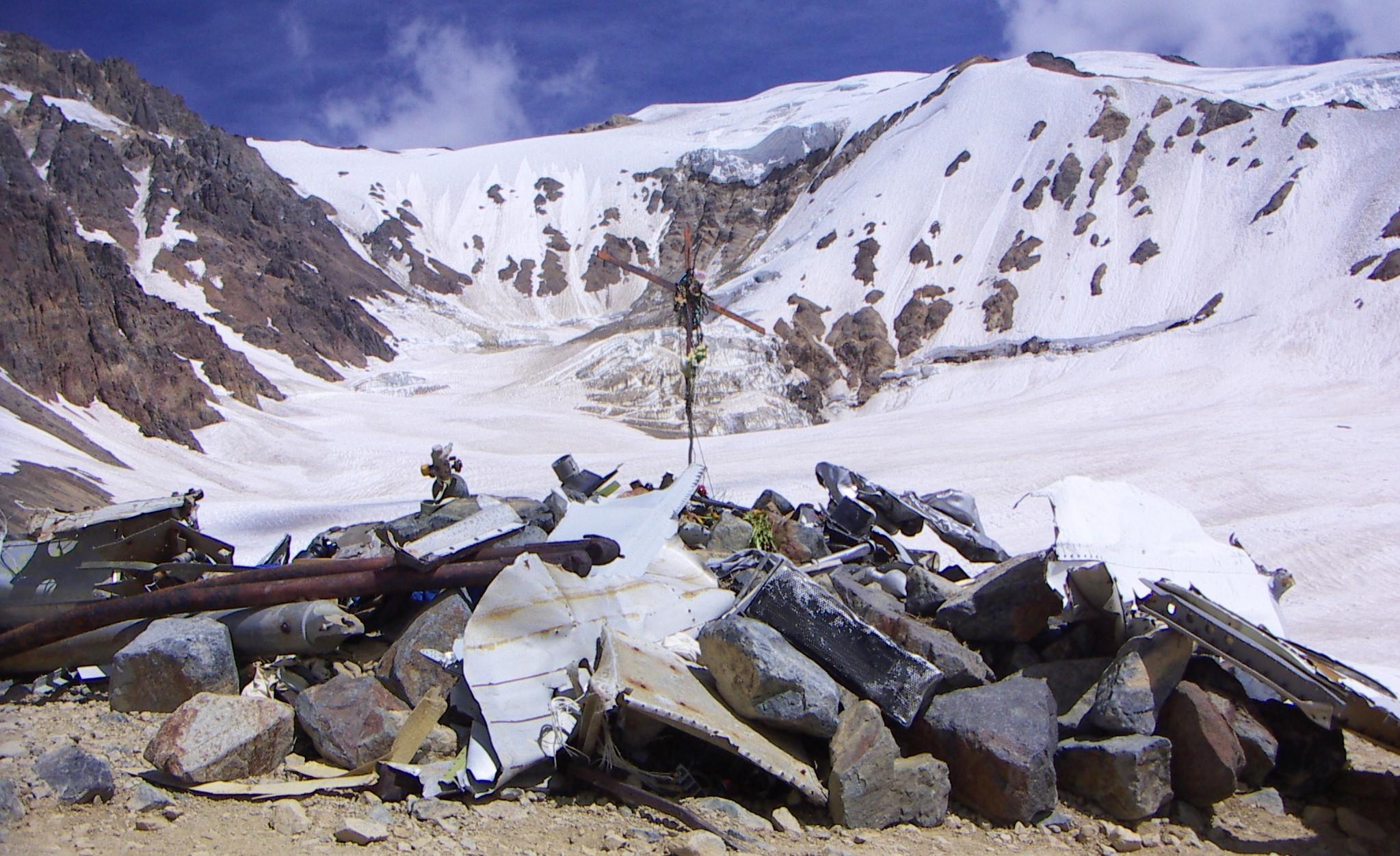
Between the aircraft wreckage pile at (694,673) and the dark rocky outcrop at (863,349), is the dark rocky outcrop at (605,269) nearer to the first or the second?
the dark rocky outcrop at (863,349)

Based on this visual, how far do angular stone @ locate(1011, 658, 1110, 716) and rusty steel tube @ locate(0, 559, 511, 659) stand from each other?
10.4 feet

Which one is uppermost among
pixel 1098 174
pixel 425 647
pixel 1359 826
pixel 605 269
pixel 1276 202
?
pixel 1098 174

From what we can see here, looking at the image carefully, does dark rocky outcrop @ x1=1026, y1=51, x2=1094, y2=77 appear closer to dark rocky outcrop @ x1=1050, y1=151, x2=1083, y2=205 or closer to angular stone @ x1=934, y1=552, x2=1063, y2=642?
dark rocky outcrop @ x1=1050, y1=151, x2=1083, y2=205

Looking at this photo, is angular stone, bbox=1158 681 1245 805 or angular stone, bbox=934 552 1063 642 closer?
angular stone, bbox=1158 681 1245 805

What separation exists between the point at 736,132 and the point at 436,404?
188 feet

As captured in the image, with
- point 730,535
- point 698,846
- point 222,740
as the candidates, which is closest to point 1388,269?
point 730,535

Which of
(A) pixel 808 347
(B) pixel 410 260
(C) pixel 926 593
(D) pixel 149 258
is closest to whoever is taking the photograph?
(C) pixel 926 593

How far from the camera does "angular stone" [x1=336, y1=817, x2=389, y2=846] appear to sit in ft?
12.5

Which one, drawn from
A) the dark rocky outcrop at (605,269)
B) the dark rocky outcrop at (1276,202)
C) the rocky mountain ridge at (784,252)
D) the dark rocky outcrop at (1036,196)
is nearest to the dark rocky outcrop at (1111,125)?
the rocky mountain ridge at (784,252)

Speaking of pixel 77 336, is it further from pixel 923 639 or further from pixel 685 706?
pixel 923 639

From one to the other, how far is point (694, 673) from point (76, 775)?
2.75m

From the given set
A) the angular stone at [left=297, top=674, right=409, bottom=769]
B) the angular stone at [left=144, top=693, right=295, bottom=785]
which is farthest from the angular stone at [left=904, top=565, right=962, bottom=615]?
the angular stone at [left=144, top=693, right=295, bottom=785]

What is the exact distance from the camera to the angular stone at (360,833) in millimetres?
3803

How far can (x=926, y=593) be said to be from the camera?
20.3 feet
